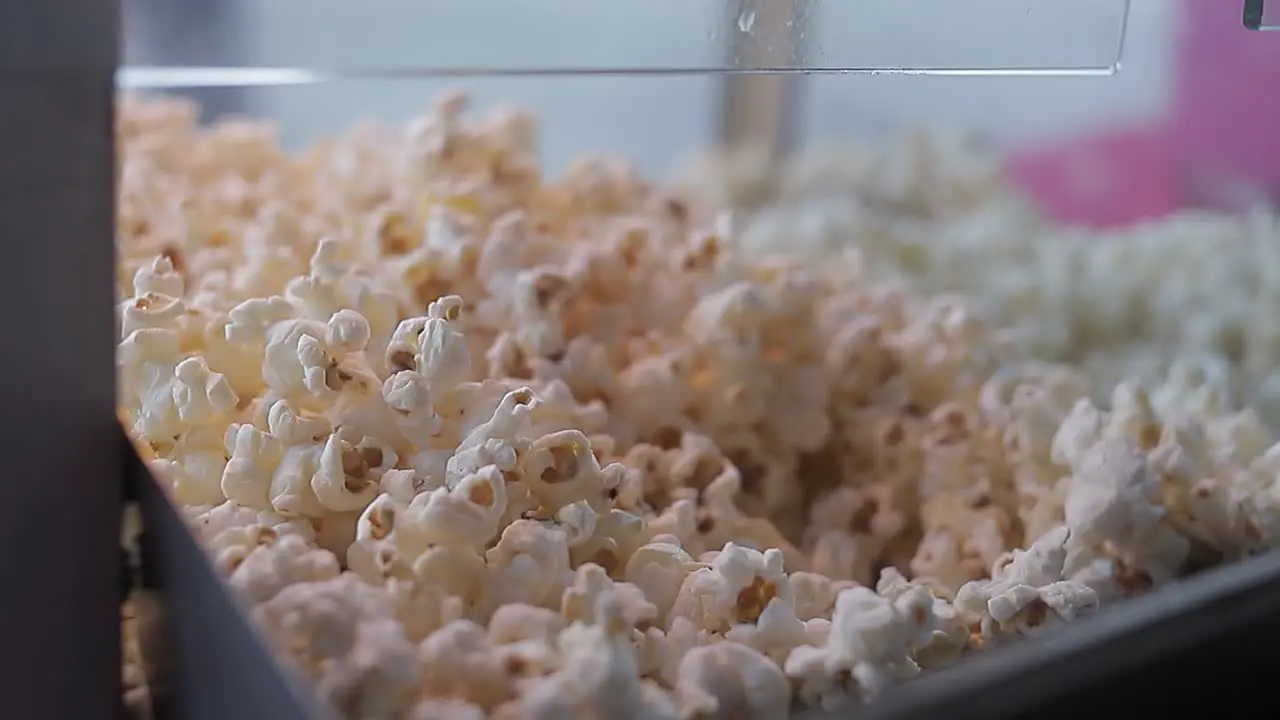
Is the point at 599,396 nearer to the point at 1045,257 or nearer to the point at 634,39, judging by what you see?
the point at 634,39

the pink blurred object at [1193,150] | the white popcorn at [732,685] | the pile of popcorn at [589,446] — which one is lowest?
the white popcorn at [732,685]

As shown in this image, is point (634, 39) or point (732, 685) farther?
point (634, 39)

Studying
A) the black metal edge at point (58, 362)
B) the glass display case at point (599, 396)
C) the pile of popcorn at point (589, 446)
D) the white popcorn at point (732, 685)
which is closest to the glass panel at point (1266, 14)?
the glass display case at point (599, 396)

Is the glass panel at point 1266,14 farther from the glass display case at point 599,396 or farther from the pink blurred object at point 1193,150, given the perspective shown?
the pink blurred object at point 1193,150

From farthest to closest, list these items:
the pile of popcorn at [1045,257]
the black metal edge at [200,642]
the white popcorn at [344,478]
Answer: the pile of popcorn at [1045,257], the white popcorn at [344,478], the black metal edge at [200,642]

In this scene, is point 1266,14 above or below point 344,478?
above

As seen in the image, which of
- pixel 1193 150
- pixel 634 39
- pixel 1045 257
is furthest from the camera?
pixel 1193 150

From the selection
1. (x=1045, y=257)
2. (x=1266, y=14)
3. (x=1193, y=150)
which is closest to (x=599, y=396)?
(x=1266, y=14)

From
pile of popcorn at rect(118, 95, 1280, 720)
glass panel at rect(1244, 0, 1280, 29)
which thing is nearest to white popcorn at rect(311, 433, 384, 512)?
pile of popcorn at rect(118, 95, 1280, 720)
